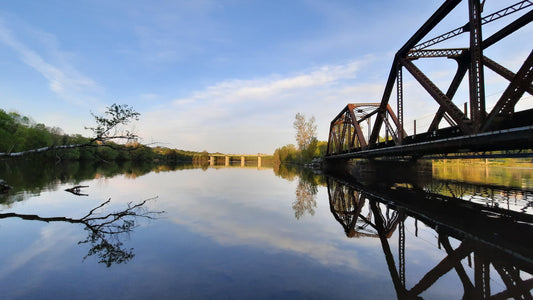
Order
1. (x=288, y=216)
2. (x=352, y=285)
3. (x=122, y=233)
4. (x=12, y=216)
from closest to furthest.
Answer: (x=352, y=285), (x=122, y=233), (x=12, y=216), (x=288, y=216)

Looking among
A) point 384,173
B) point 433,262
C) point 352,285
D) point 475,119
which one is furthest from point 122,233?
point 384,173

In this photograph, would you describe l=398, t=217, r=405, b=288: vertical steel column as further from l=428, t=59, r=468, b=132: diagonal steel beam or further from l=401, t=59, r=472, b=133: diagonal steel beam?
l=428, t=59, r=468, b=132: diagonal steel beam

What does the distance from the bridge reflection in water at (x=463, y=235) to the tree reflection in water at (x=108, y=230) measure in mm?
6471

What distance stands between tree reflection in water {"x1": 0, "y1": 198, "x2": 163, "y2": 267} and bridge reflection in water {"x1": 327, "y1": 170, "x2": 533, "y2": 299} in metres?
6.47

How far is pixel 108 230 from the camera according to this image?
8352 mm

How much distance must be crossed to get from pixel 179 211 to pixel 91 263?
5.93 m

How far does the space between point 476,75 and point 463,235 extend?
765 centimetres

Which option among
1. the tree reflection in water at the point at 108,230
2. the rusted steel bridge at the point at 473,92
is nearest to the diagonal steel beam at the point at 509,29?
the rusted steel bridge at the point at 473,92

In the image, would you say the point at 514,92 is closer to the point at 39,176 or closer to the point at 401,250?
the point at 401,250

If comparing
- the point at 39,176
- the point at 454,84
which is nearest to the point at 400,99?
the point at 454,84

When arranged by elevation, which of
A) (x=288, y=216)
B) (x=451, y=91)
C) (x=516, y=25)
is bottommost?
(x=288, y=216)

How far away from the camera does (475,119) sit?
11.2 metres

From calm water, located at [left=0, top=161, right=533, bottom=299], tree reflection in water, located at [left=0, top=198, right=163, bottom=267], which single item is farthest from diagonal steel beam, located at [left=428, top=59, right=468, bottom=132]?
tree reflection in water, located at [left=0, top=198, right=163, bottom=267]

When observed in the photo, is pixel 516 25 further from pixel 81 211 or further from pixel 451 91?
pixel 81 211
